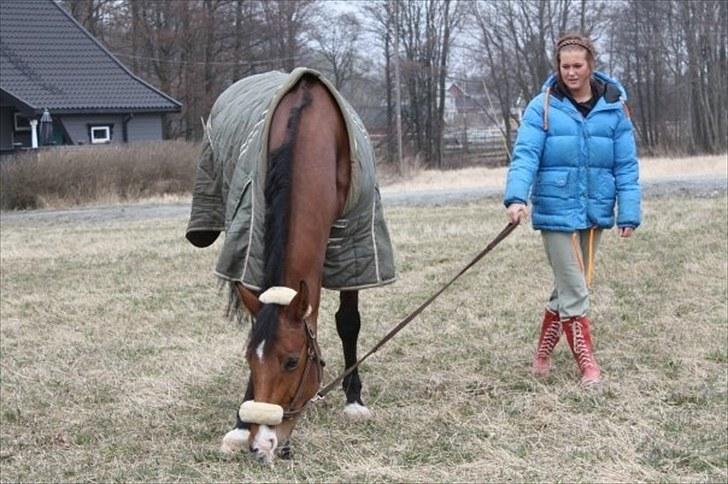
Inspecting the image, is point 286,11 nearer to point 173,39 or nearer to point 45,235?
point 173,39

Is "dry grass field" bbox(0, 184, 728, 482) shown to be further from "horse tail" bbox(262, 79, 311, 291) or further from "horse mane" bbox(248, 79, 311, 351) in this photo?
"horse tail" bbox(262, 79, 311, 291)

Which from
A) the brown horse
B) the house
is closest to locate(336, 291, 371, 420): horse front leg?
the brown horse

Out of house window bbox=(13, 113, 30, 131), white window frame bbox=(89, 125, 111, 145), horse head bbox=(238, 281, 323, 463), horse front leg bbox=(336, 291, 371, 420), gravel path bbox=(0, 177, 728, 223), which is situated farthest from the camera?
white window frame bbox=(89, 125, 111, 145)

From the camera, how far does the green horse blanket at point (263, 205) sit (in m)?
4.17

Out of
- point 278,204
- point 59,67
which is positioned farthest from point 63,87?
point 278,204

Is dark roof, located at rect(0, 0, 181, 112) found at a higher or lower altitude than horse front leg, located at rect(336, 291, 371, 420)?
higher

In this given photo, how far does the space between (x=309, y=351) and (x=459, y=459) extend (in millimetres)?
762

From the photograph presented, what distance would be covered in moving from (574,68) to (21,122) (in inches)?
1041

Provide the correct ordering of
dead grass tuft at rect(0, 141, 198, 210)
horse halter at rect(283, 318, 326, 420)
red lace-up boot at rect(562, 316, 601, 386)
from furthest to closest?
1. dead grass tuft at rect(0, 141, 198, 210)
2. red lace-up boot at rect(562, 316, 601, 386)
3. horse halter at rect(283, 318, 326, 420)

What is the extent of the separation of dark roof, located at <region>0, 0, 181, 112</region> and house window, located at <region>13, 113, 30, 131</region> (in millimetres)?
685

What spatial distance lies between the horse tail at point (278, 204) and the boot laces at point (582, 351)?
1.90 meters

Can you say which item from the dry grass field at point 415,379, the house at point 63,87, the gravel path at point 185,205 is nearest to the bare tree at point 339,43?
the house at point 63,87

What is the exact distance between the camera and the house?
28594 mm

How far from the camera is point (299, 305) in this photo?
364cm
